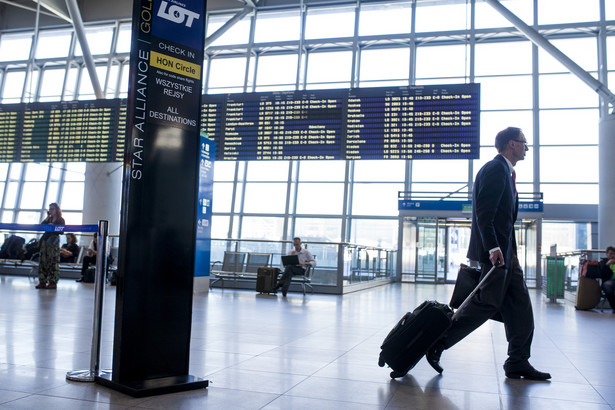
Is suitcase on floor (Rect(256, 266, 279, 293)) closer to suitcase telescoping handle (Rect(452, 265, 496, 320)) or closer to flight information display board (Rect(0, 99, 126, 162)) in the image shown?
flight information display board (Rect(0, 99, 126, 162))

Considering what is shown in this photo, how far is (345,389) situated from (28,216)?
20433 mm

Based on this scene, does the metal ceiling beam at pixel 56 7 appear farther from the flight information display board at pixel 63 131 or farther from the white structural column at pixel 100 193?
the flight information display board at pixel 63 131

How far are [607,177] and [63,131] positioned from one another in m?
13.3

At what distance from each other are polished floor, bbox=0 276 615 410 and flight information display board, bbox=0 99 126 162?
5799mm

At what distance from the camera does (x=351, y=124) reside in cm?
1022

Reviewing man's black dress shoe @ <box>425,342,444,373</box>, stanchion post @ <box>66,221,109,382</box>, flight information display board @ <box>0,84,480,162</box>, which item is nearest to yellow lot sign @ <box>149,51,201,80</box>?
stanchion post @ <box>66,221,109,382</box>

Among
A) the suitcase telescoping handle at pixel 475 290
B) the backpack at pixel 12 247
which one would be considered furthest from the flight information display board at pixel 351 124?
the backpack at pixel 12 247

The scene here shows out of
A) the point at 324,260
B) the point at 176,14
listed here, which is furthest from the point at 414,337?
the point at 324,260

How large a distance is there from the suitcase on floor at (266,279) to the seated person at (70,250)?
558 cm

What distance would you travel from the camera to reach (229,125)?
1097 cm

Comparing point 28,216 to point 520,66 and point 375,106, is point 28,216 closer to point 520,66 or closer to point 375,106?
point 375,106

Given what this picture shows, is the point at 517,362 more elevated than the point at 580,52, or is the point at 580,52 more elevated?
the point at 580,52

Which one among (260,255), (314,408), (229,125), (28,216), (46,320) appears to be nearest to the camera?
(314,408)

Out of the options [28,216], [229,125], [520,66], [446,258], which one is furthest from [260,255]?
[28,216]
